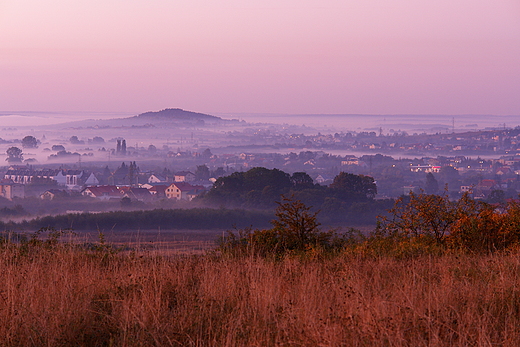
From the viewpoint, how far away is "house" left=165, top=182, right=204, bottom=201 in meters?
106

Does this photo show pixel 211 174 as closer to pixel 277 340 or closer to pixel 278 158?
pixel 278 158

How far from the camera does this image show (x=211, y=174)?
494 feet

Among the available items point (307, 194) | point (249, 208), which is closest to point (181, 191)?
point (249, 208)

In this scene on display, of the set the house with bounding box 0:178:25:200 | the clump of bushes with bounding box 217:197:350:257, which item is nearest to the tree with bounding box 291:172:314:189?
the house with bounding box 0:178:25:200

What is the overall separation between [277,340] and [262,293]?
4.00 ft

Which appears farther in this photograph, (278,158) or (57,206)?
(278,158)


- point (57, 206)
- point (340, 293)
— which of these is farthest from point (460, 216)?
point (57, 206)

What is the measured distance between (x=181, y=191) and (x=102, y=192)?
51.8ft

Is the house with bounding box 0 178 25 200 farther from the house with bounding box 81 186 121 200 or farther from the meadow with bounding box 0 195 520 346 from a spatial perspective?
the meadow with bounding box 0 195 520 346

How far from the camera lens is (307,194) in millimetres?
81625

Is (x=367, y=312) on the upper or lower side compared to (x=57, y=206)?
upper

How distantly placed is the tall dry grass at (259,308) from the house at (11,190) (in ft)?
385

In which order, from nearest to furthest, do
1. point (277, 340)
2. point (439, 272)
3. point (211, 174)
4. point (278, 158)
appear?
1. point (277, 340)
2. point (439, 272)
3. point (211, 174)
4. point (278, 158)

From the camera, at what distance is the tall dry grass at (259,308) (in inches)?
181
